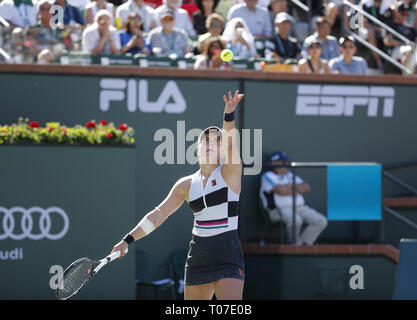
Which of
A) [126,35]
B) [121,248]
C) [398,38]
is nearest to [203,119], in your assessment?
[126,35]

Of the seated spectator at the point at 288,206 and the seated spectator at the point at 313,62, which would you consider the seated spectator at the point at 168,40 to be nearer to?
the seated spectator at the point at 313,62

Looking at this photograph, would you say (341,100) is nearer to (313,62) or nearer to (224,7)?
(313,62)

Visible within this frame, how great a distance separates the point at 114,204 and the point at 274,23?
453cm

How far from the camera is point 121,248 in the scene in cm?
650

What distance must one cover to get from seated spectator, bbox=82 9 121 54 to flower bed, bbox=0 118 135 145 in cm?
168

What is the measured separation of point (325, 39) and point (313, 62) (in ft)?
2.83

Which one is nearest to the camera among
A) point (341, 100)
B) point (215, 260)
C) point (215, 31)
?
point (215, 260)

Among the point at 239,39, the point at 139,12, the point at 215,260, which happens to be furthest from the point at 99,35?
the point at 215,260

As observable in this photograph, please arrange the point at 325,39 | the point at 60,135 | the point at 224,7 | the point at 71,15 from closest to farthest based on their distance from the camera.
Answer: the point at 60,135
the point at 71,15
the point at 325,39
the point at 224,7

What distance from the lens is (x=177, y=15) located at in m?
12.4

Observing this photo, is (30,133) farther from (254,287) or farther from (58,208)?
(254,287)

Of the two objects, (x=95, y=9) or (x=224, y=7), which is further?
(x=224, y=7)

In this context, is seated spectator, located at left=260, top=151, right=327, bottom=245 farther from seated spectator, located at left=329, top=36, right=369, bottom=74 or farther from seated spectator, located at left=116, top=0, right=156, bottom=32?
seated spectator, located at left=116, top=0, right=156, bottom=32

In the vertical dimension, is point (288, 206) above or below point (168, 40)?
below
